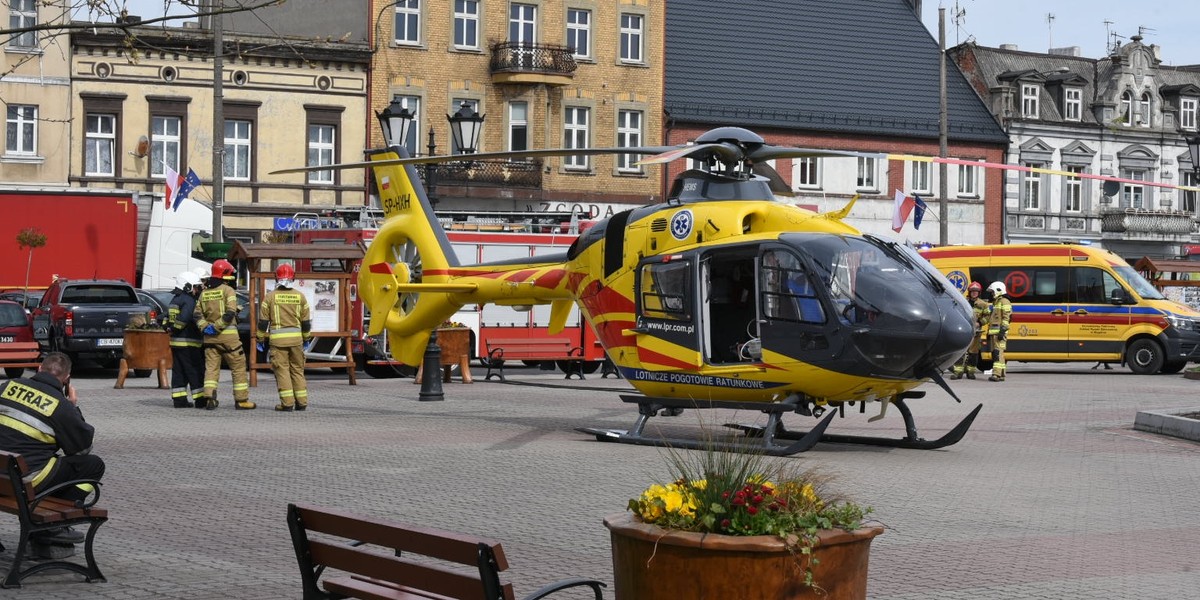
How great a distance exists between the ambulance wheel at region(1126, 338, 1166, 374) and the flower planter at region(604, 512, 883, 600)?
26.4 metres

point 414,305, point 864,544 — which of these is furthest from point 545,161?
point 864,544

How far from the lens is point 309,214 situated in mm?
42688

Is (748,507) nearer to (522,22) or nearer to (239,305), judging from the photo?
(239,305)

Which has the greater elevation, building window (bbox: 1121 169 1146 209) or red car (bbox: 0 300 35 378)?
building window (bbox: 1121 169 1146 209)

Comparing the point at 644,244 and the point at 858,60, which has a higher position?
the point at 858,60

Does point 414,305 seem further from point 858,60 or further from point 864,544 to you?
point 858,60

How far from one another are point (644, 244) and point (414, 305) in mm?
5441

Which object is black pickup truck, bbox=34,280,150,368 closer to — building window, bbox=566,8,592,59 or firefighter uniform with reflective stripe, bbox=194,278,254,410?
firefighter uniform with reflective stripe, bbox=194,278,254,410

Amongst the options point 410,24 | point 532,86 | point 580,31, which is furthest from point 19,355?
point 580,31

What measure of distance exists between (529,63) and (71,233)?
15957mm

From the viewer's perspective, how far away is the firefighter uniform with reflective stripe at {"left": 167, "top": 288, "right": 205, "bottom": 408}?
68.7 feet

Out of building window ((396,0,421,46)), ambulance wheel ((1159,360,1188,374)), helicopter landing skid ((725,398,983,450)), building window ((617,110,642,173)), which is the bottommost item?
helicopter landing skid ((725,398,983,450))

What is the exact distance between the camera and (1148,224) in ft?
189

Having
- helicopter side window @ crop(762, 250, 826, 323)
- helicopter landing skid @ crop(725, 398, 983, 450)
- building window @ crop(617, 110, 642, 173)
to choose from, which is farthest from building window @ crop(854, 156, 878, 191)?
helicopter side window @ crop(762, 250, 826, 323)
